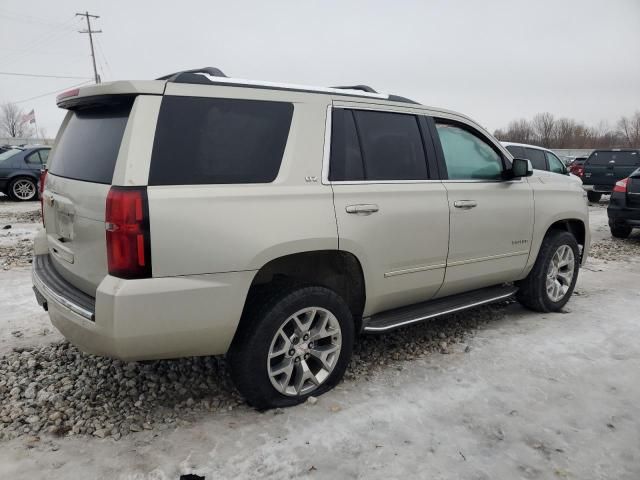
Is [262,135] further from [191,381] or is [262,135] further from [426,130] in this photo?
[191,381]

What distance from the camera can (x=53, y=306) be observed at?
2838 mm

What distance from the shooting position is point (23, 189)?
45.9 feet

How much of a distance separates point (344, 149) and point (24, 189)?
1375 centimetres

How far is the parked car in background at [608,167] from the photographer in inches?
601

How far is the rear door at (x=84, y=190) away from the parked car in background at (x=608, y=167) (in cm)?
1605

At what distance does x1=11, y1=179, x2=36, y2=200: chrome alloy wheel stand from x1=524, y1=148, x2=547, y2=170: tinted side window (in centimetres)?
1312

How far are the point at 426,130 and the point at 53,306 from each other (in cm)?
274

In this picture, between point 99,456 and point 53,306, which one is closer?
point 99,456

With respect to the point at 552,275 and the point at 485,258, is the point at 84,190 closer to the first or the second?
the point at 485,258

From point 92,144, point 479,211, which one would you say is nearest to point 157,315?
point 92,144

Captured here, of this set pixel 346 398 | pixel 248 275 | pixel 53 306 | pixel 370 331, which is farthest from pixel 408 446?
pixel 53 306

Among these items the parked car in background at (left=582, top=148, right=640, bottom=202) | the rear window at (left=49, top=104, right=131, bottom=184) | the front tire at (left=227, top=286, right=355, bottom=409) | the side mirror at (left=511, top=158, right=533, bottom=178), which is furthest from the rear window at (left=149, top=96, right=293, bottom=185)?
the parked car in background at (left=582, top=148, right=640, bottom=202)

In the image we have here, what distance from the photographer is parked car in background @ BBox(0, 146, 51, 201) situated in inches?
538

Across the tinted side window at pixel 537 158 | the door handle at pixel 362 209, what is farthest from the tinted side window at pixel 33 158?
the door handle at pixel 362 209
